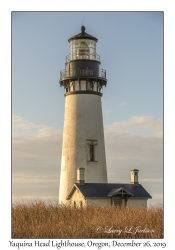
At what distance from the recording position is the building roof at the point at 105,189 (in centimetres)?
2544

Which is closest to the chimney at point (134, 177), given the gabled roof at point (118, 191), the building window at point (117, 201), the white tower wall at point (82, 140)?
the white tower wall at point (82, 140)

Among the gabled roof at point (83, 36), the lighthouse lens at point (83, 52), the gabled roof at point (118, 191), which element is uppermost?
the gabled roof at point (83, 36)

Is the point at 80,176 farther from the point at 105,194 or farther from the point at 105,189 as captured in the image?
the point at 105,194

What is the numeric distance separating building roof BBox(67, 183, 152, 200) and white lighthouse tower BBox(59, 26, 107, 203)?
923 millimetres

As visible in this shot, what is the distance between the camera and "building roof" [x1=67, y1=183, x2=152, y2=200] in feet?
83.5

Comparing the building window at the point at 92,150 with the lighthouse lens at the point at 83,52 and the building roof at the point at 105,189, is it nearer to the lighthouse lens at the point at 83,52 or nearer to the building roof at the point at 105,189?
the building roof at the point at 105,189

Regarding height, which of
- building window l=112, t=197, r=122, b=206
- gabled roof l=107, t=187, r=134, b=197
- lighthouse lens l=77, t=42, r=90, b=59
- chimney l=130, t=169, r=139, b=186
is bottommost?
building window l=112, t=197, r=122, b=206

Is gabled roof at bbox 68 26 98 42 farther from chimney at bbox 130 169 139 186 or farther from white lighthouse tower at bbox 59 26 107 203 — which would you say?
chimney at bbox 130 169 139 186

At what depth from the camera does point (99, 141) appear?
27.7 meters

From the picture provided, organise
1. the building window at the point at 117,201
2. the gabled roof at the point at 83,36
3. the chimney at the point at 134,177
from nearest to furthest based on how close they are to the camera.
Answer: the building window at the point at 117,201
the chimney at the point at 134,177
the gabled roof at the point at 83,36

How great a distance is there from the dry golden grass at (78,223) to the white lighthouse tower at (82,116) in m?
7.87

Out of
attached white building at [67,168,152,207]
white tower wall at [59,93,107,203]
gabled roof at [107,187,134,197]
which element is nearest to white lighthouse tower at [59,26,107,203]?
white tower wall at [59,93,107,203]
